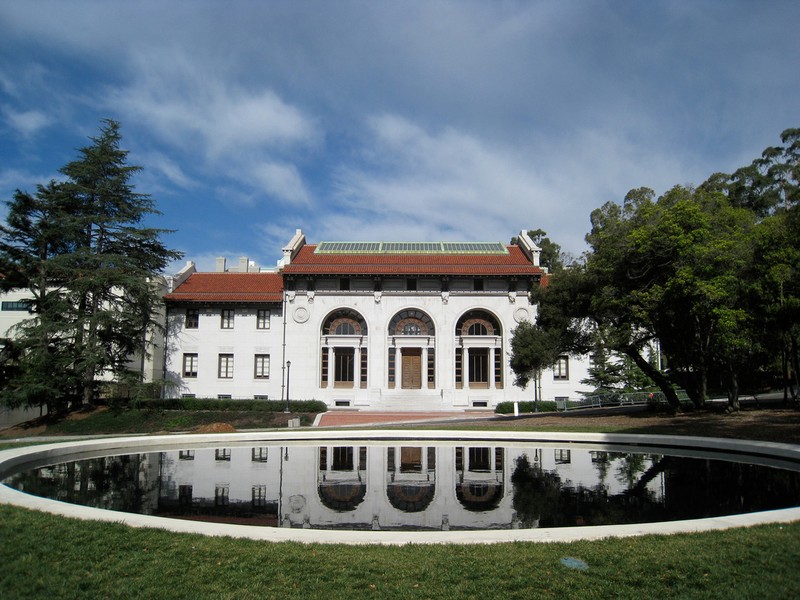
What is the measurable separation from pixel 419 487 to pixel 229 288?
120 ft

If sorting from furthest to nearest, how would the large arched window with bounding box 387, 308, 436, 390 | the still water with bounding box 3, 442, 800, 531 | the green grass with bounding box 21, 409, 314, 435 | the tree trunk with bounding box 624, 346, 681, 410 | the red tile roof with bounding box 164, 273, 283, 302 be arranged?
1. the red tile roof with bounding box 164, 273, 283, 302
2. the large arched window with bounding box 387, 308, 436, 390
3. the green grass with bounding box 21, 409, 314, 435
4. the tree trunk with bounding box 624, 346, 681, 410
5. the still water with bounding box 3, 442, 800, 531

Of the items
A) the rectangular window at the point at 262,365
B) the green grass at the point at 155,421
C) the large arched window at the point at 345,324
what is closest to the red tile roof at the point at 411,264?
the large arched window at the point at 345,324

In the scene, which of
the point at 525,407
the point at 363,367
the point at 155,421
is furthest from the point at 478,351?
the point at 155,421

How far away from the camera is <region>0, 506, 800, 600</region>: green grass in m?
6.06

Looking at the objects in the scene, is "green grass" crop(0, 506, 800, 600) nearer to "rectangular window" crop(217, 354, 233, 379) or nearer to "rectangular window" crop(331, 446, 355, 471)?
"rectangular window" crop(331, 446, 355, 471)

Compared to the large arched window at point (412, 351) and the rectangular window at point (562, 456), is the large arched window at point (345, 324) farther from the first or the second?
the rectangular window at point (562, 456)

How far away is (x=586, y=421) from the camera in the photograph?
28812 mm

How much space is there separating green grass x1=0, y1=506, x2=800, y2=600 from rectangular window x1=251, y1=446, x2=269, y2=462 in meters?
9.92

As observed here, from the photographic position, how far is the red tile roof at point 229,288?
145ft

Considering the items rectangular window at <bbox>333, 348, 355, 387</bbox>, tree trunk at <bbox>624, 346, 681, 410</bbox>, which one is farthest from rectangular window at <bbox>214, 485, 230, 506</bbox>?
rectangular window at <bbox>333, 348, 355, 387</bbox>

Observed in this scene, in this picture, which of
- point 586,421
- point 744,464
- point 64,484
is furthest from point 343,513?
Answer: point 586,421

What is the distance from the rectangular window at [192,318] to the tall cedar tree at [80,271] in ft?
23.6

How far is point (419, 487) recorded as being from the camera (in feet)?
43.0

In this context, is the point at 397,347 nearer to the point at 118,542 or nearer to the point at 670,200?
the point at 670,200
